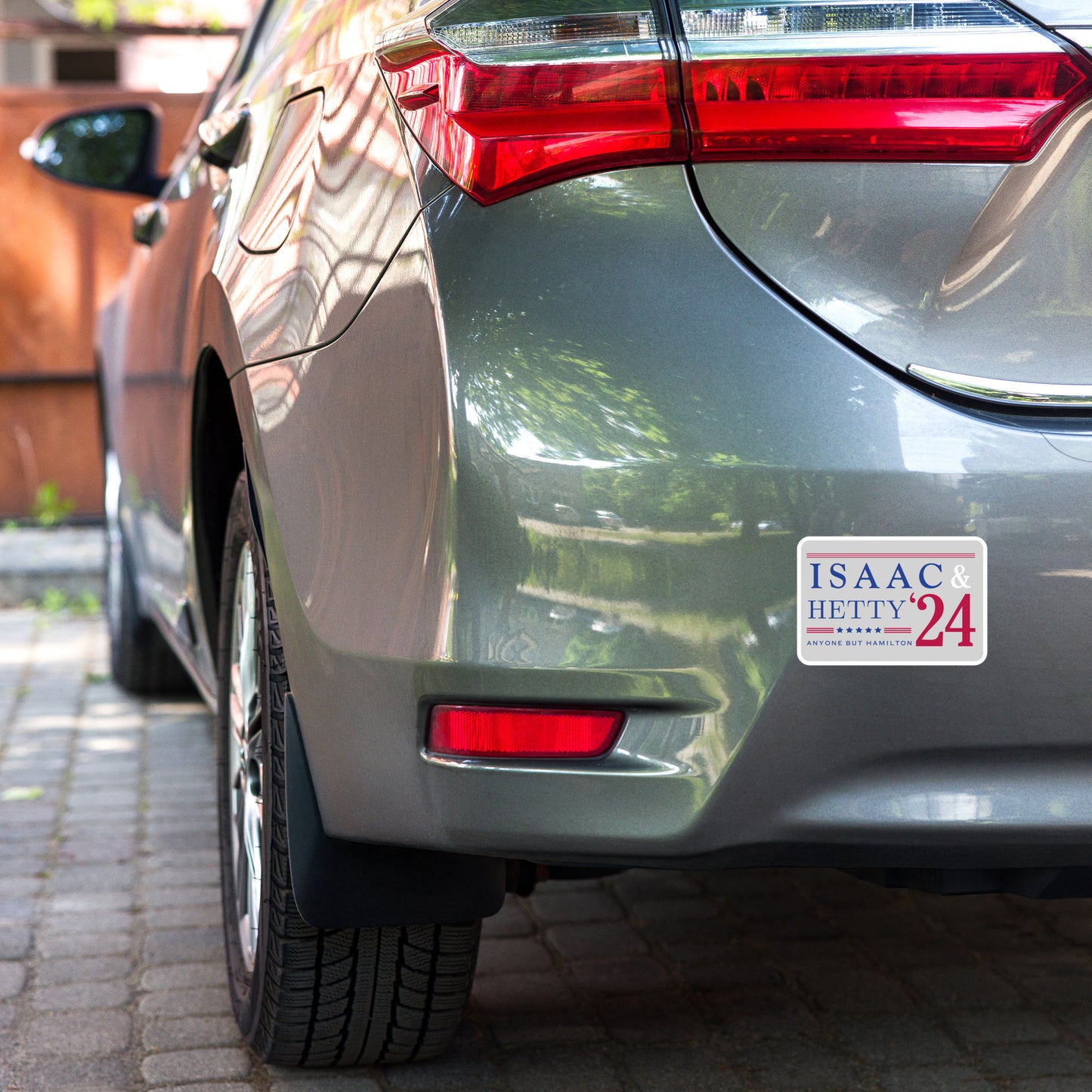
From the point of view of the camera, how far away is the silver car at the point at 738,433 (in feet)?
4.86

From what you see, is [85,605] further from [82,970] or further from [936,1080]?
[936,1080]

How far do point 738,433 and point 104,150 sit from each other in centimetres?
266

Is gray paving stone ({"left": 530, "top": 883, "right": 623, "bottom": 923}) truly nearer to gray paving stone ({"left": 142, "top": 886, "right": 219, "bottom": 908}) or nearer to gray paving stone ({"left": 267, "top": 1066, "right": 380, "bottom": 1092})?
gray paving stone ({"left": 142, "top": 886, "right": 219, "bottom": 908})

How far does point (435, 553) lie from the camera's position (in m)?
1.54

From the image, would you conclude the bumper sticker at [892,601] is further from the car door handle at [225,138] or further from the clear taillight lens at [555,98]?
the car door handle at [225,138]

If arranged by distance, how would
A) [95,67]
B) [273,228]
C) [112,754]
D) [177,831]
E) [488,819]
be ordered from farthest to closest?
[95,67]
[112,754]
[177,831]
[273,228]
[488,819]

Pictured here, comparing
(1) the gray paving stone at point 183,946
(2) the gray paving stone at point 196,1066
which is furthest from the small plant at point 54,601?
(2) the gray paving stone at point 196,1066

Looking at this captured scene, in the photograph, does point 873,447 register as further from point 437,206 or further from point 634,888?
point 634,888

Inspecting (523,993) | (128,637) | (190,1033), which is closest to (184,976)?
(190,1033)

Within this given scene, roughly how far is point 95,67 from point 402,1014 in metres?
11.8

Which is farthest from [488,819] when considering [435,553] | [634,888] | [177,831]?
[177,831]

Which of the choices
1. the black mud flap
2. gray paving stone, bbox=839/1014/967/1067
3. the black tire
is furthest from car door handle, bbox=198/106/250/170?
gray paving stone, bbox=839/1014/967/1067

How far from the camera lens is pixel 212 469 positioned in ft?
8.07

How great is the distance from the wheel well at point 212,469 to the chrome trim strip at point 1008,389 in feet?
3.51
